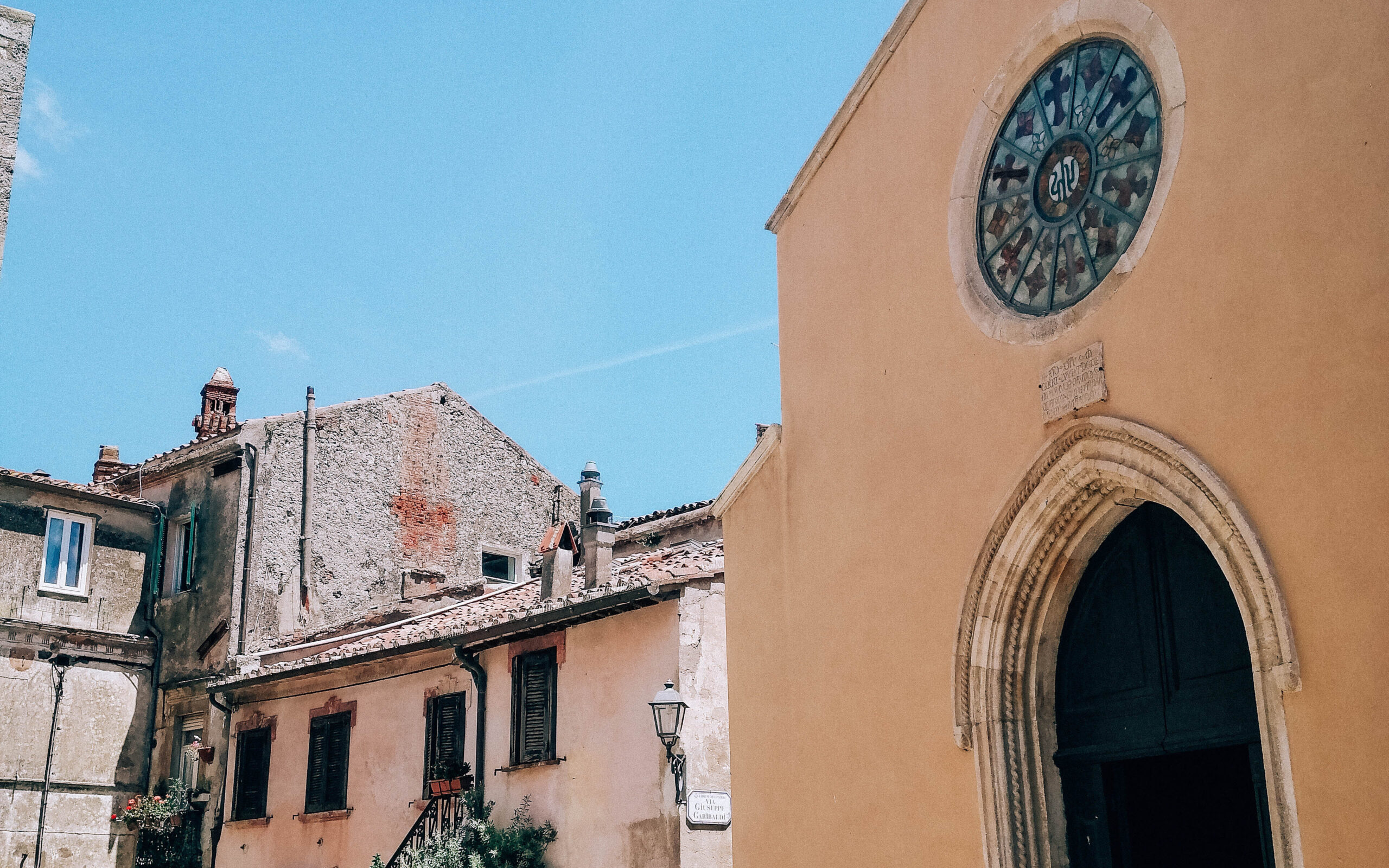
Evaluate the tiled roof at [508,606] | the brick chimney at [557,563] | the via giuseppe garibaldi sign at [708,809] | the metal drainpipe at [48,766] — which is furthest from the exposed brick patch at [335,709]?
the via giuseppe garibaldi sign at [708,809]

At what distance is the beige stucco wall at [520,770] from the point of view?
13.7 m

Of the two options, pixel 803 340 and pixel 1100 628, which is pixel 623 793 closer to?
pixel 803 340

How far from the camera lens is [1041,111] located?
787cm

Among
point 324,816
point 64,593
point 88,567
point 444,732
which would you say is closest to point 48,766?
point 64,593

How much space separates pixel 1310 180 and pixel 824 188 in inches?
178

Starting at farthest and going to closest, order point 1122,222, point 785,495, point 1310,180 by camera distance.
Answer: point 785,495 < point 1122,222 < point 1310,180

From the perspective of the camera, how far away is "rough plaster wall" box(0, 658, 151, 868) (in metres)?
20.0

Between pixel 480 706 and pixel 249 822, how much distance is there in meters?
5.53

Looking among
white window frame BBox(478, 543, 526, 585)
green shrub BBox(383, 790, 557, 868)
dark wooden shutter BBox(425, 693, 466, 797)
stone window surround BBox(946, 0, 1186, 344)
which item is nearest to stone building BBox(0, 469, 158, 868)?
white window frame BBox(478, 543, 526, 585)

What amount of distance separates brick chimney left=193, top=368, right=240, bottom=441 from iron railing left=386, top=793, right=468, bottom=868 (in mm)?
10325

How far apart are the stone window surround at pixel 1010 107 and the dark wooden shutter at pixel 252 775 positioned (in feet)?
48.9

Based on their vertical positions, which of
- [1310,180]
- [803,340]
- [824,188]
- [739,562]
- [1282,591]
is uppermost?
[824,188]

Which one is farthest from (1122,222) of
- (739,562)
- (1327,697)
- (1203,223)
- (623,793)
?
(623,793)

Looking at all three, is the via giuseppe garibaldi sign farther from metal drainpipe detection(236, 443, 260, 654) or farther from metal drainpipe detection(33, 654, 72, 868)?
metal drainpipe detection(33, 654, 72, 868)
